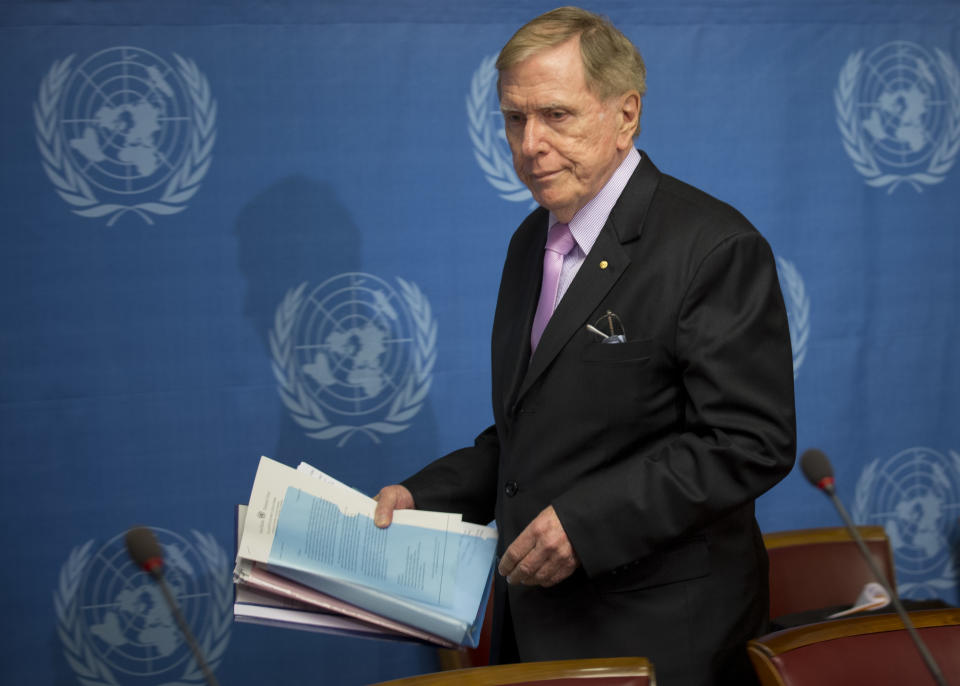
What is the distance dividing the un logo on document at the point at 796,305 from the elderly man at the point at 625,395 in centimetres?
129

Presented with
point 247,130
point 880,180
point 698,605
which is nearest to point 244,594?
point 698,605

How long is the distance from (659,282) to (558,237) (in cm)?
23

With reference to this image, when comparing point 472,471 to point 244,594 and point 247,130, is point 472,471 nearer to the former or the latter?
point 244,594

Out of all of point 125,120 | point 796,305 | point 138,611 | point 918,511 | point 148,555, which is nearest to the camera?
point 148,555

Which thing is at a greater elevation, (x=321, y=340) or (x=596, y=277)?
(x=596, y=277)

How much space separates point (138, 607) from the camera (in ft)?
7.71

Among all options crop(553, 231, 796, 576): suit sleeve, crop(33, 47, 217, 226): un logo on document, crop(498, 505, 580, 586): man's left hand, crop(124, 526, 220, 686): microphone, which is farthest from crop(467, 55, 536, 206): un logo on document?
crop(124, 526, 220, 686): microphone

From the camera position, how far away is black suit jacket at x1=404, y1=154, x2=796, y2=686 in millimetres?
1258

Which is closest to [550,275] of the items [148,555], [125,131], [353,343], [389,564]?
[389,564]

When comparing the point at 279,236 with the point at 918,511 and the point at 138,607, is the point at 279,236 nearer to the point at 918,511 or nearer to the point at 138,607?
the point at 138,607

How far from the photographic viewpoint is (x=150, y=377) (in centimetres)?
228

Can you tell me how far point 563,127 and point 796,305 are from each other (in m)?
1.48

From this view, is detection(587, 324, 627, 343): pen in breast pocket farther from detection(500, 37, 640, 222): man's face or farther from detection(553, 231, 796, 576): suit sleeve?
detection(500, 37, 640, 222): man's face

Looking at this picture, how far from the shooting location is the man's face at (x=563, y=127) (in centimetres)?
138
